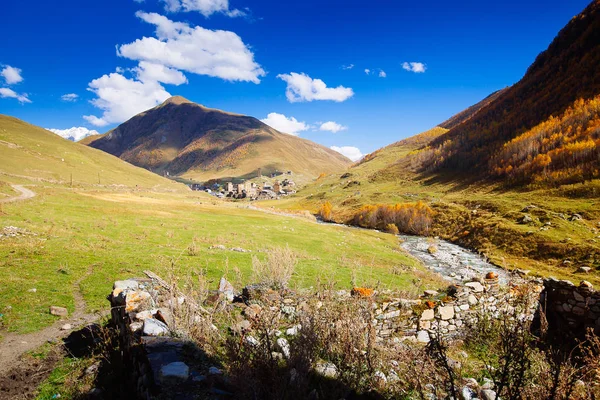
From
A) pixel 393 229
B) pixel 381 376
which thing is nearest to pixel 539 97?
pixel 393 229

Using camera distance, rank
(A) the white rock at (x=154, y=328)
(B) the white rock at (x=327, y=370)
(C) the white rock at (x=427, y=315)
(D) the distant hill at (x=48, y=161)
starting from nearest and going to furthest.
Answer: (B) the white rock at (x=327, y=370)
(A) the white rock at (x=154, y=328)
(C) the white rock at (x=427, y=315)
(D) the distant hill at (x=48, y=161)

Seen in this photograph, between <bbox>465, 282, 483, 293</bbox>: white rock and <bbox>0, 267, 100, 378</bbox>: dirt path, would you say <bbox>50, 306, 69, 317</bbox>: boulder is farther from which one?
<bbox>465, 282, 483, 293</bbox>: white rock

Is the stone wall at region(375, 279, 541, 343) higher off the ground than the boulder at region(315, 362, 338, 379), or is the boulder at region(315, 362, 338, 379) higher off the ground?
the boulder at region(315, 362, 338, 379)

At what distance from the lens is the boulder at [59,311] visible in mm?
9961

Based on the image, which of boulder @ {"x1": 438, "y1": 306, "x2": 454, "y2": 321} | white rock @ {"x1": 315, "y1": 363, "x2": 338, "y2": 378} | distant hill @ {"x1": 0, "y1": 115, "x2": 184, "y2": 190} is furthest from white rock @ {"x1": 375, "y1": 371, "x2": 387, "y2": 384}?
distant hill @ {"x1": 0, "y1": 115, "x2": 184, "y2": 190}

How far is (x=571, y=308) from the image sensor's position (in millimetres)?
8789

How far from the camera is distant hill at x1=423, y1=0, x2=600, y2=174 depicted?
10006 centimetres

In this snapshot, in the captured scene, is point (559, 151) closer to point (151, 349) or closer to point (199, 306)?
point (199, 306)

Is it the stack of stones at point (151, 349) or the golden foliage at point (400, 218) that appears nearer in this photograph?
the stack of stones at point (151, 349)

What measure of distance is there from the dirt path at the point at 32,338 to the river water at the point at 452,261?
23705 millimetres

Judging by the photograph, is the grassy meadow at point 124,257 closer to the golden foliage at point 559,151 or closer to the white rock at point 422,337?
the white rock at point 422,337

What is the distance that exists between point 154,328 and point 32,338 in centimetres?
507

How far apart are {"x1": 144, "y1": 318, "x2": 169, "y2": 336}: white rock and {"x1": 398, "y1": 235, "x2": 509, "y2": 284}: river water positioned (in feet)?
72.3

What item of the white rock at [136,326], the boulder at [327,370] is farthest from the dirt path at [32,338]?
the boulder at [327,370]
